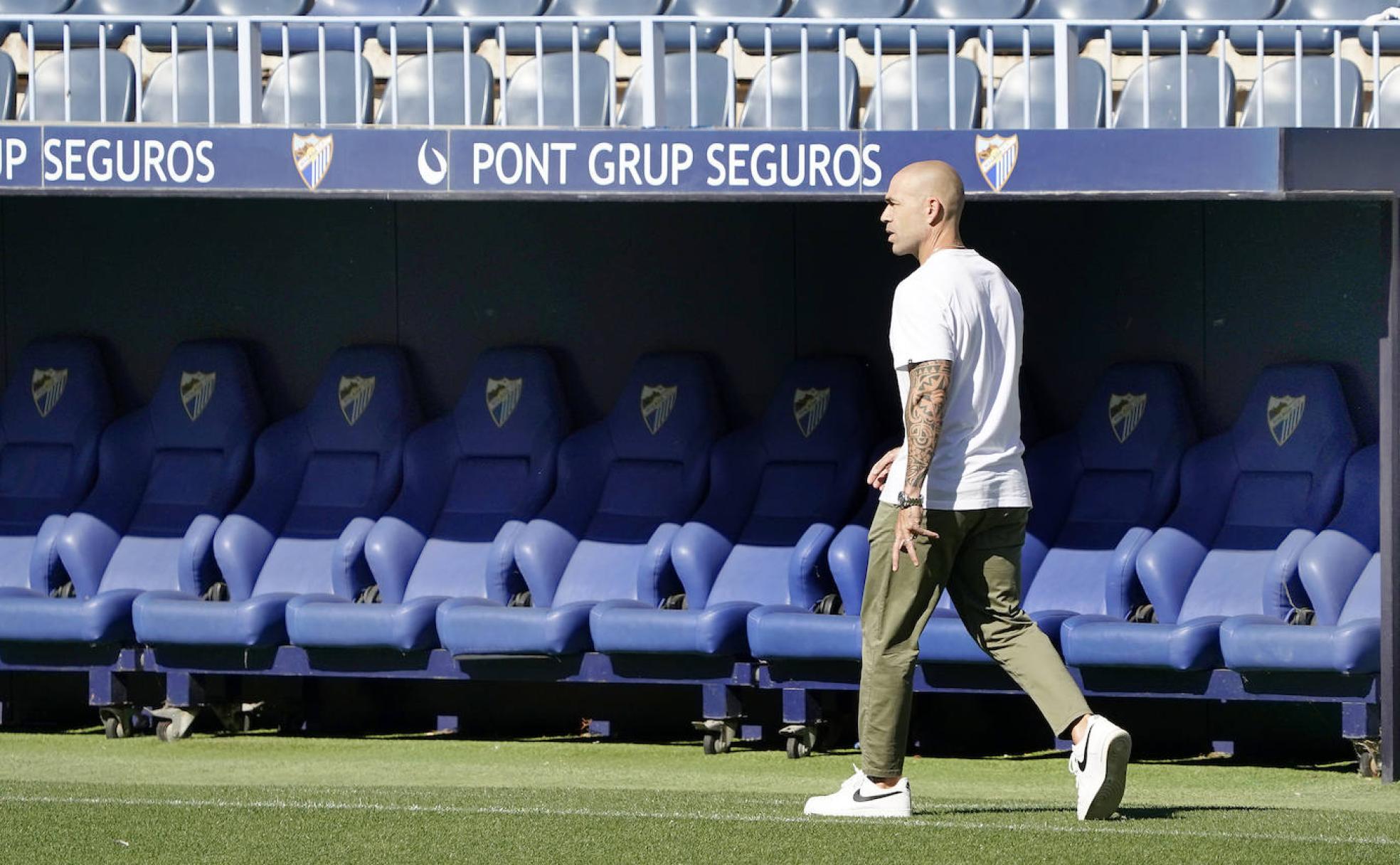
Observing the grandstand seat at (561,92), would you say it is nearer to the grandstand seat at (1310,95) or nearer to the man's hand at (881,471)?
the grandstand seat at (1310,95)

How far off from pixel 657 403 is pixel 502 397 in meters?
0.67

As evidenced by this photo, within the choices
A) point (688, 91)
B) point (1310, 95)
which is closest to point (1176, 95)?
point (1310, 95)

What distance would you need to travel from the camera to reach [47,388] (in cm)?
1019

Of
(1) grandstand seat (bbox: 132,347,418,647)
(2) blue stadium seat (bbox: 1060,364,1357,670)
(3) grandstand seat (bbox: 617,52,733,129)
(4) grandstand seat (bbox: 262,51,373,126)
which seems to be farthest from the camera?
(4) grandstand seat (bbox: 262,51,373,126)

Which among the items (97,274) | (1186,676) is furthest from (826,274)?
(97,274)

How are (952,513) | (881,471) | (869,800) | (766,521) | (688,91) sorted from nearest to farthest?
(952,513)
(869,800)
(881,471)
(766,521)
(688,91)

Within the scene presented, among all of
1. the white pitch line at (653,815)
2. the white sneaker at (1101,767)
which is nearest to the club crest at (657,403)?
the white pitch line at (653,815)

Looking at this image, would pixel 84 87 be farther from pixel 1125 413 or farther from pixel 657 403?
pixel 1125 413

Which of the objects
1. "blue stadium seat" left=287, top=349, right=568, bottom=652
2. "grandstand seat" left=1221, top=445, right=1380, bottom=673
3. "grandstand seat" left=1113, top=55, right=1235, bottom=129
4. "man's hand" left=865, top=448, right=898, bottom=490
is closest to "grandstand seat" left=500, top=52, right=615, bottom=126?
"blue stadium seat" left=287, top=349, right=568, bottom=652

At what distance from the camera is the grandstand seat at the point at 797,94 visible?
375 inches

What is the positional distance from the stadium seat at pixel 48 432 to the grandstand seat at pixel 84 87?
985 mm

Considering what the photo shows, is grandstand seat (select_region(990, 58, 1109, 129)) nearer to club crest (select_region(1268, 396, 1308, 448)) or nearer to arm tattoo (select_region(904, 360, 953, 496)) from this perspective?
club crest (select_region(1268, 396, 1308, 448))

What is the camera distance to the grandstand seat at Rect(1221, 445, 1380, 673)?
25.2 ft

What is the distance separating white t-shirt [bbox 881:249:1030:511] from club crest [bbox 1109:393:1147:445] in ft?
11.8
